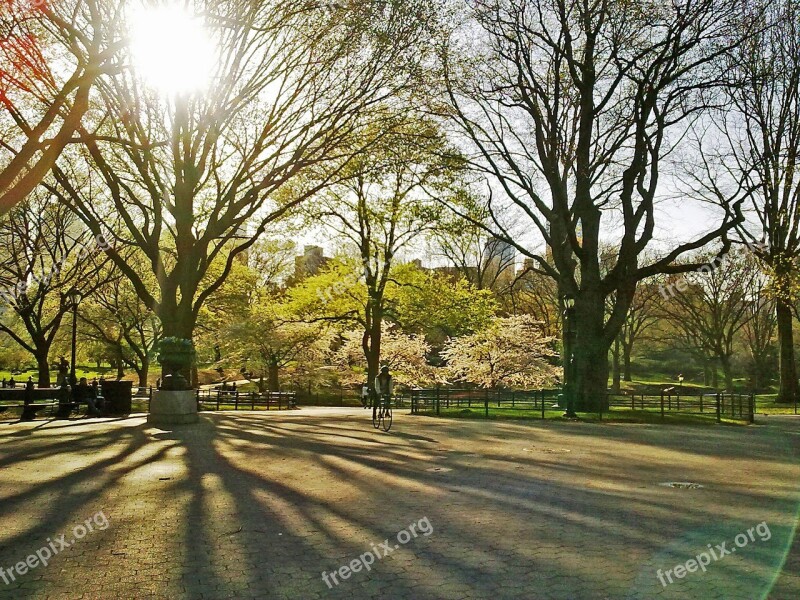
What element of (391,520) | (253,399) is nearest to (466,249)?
(253,399)

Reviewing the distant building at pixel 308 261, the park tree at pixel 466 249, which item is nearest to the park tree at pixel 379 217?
the park tree at pixel 466 249

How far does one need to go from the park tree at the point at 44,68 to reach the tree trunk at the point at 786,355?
37.5 m

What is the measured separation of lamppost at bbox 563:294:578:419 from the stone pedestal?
12.4 metres

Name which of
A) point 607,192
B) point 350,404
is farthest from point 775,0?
point 350,404

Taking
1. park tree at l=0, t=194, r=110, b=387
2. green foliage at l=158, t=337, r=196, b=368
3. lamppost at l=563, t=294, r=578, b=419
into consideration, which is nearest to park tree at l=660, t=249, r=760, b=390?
lamppost at l=563, t=294, r=578, b=419

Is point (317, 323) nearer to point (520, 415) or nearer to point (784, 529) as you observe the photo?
point (520, 415)

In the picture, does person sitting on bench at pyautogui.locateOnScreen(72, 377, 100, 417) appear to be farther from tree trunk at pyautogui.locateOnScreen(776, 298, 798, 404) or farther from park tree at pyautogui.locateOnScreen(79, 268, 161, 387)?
tree trunk at pyautogui.locateOnScreen(776, 298, 798, 404)

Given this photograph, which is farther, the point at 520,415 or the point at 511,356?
the point at 511,356

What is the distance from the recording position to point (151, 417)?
1986 cm

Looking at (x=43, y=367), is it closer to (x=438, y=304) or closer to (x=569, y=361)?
(x=438, y=304)

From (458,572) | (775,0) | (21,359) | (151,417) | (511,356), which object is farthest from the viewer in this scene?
(21,359)

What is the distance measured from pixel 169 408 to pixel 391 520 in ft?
44.4

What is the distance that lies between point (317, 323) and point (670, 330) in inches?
1738

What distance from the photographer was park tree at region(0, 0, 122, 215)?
421 inches
